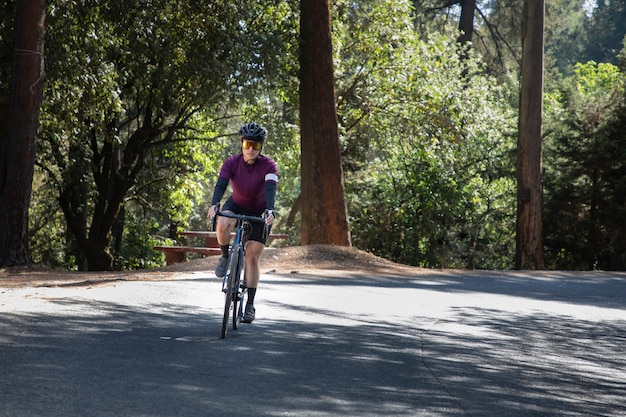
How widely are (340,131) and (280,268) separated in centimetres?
1368

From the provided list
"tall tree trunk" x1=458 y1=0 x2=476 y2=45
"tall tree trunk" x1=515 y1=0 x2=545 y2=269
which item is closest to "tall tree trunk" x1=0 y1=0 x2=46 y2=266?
"tall tree trunk" x1=515 y1=0 x2=545 y2=269

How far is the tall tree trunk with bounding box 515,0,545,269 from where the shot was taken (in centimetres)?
2967

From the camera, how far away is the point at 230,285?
978 centimetres

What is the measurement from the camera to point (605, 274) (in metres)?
24.0

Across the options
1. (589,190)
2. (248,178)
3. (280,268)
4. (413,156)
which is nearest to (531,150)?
(589,190)

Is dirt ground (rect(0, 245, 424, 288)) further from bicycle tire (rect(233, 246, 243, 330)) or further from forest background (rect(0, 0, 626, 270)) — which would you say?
bicycle tire (rect(233, 246, 243, 330))

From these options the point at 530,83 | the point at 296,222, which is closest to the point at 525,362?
the point at 530,83

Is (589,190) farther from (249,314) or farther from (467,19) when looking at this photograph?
(249,314)

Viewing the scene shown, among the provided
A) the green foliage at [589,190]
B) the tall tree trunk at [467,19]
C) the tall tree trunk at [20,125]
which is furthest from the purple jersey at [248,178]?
the tall tree trunk at [467,19]

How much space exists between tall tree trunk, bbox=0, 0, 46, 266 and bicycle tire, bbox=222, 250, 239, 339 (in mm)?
11754

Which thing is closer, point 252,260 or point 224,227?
point 224,227

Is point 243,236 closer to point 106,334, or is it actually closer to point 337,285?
point 106,334

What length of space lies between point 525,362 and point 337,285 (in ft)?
26.6

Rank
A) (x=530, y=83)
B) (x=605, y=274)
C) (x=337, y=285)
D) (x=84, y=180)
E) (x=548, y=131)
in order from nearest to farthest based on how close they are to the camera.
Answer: (x=337, y=285), (x=605, y=274), (x=530, y=83), (x=84, y=180), (x=548, y=131)
